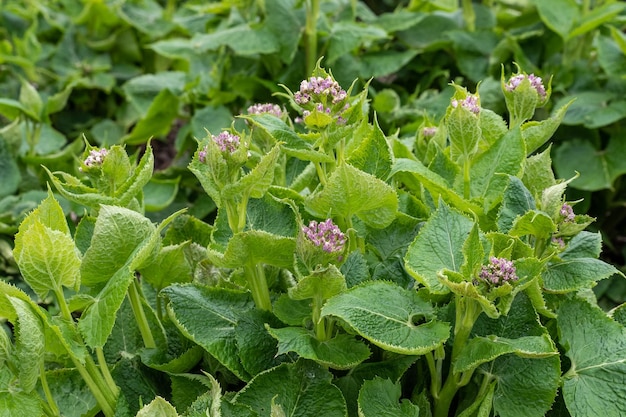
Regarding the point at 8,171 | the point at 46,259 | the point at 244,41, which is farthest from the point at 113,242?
the point at 244,41

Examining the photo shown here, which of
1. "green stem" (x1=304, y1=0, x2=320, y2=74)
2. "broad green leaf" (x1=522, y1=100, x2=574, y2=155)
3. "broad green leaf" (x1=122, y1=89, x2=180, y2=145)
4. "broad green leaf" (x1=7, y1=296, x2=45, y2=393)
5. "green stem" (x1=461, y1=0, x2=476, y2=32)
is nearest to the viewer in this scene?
"broad green leaf" (x1=7, y1=296, x2=45, y2=393)

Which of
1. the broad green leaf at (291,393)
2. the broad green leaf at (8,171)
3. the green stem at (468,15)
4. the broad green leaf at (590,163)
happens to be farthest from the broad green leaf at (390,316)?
the green stem at (468,15)

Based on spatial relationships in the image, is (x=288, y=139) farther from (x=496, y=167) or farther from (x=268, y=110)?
(x=496, y=167)

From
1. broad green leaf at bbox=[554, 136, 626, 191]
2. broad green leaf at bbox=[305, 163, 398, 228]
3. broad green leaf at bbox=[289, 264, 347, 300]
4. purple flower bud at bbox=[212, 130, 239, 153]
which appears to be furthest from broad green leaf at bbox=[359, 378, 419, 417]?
broad green leaf at bbox=[554, 136, 626, 191]

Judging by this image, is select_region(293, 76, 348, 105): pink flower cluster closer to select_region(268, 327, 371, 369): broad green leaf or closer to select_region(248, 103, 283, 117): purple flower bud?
select_region(248, 103, 283, 117): purple flower bud

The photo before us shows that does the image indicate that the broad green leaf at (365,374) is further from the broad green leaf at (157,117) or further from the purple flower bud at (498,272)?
the broad green leaf at (157,117)

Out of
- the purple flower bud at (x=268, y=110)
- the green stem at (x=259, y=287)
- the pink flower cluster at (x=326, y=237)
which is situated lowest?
the green stem at (x=259, y=287)
